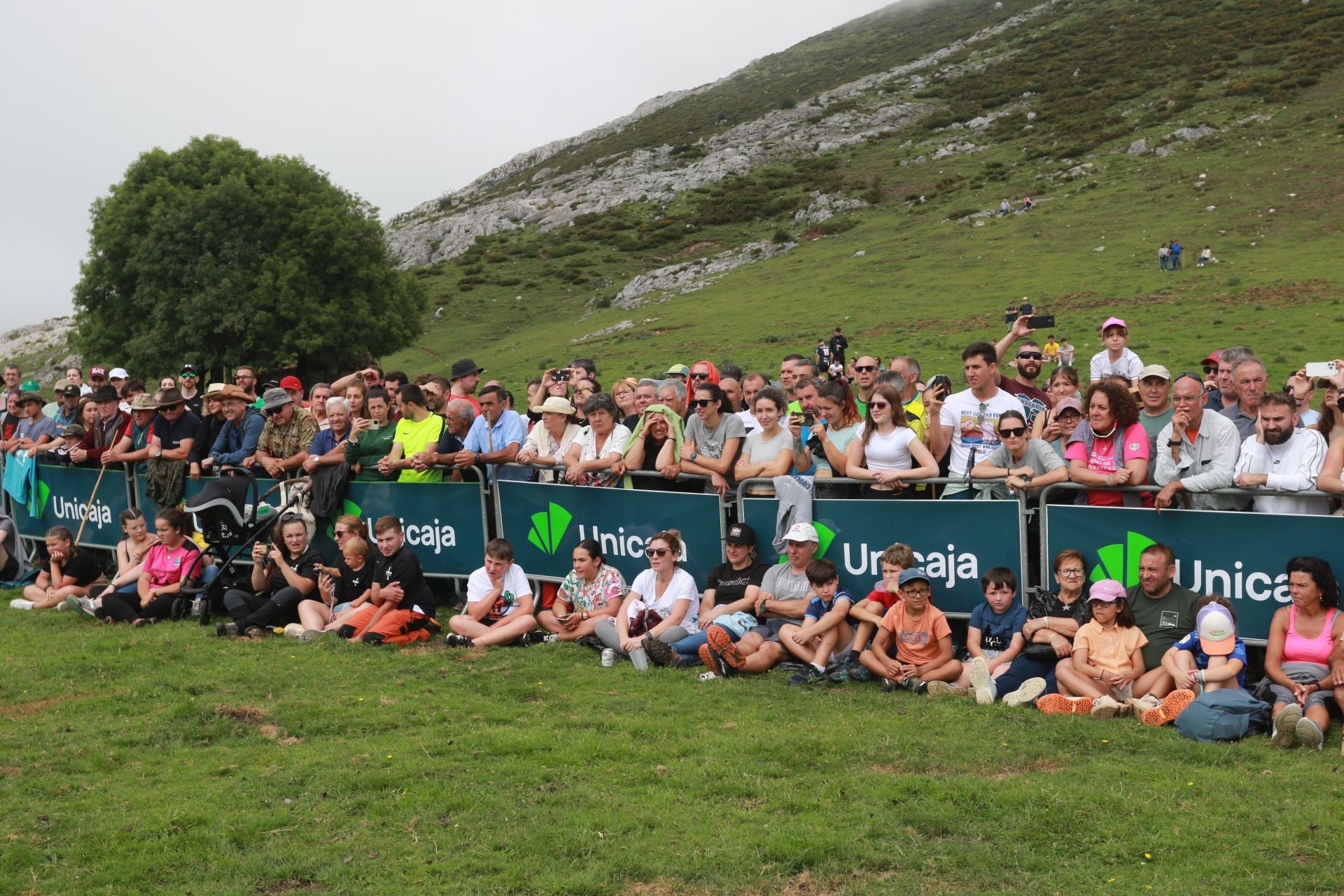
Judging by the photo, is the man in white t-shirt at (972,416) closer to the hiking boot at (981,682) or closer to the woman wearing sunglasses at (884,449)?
the woman wearing sunglasses at (884,449)

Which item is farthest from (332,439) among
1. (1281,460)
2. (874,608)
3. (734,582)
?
(1281,460)

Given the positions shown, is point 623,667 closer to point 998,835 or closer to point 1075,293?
point 998,835

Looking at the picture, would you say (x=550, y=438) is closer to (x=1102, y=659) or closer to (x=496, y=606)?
(x=496, y=606)

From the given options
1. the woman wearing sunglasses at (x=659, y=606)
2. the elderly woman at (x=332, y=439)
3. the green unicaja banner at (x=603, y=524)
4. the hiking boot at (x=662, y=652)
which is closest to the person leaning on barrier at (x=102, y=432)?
the elderly woman at (x=332, y=439)

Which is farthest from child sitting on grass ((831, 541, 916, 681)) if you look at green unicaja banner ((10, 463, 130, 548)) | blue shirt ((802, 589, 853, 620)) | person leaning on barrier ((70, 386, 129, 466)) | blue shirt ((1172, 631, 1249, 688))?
person leaning on barrier ((70, 386, 129, 466))

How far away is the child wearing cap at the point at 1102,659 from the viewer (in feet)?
26.5

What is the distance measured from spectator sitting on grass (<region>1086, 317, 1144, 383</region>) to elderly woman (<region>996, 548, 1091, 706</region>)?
11.8 feet

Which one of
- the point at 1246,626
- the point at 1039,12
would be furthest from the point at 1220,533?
the point at 1039,12

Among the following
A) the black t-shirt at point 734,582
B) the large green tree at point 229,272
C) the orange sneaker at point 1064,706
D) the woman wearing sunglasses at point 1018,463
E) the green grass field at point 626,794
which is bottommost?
the orange sneaker at point 1064,706

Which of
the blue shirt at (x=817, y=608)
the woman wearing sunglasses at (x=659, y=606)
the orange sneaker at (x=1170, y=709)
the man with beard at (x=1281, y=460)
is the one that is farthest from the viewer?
the woman wearing sunglasses at (x=659, y=606)

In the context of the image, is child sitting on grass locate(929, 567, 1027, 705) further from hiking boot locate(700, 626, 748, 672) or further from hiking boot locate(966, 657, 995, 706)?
hiking boot locate(700, 626, 748, 672)

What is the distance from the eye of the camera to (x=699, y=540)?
10.6 m

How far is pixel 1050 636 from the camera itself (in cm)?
840

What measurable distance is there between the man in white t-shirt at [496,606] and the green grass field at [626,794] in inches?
47.7
